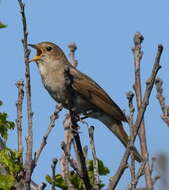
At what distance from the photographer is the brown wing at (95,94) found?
684 centimetres

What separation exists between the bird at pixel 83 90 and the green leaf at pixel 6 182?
2.70 meters

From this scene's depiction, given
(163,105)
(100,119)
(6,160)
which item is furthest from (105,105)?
(6,160)

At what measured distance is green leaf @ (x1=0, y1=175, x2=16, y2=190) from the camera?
12.6 feet

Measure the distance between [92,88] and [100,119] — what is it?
447mm

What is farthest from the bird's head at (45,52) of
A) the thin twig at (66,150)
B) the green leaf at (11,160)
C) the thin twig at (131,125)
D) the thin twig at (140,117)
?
the thin twig at (140,117)

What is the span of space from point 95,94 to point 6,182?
137 inches

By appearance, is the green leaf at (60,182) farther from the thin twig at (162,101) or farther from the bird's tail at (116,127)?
the bird's tail at (116,127)

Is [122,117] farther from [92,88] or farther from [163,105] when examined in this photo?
[163,105]

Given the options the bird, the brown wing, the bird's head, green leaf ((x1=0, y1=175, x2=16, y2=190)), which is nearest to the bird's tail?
the bird

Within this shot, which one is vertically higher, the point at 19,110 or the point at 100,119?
the point at 100,119

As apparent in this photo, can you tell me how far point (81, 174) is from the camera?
392 centimetres

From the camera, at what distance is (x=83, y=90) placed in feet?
22.5

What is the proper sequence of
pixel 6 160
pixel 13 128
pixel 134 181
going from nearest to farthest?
pixel 134 181 < pixel 6 160 < pixel 13 128

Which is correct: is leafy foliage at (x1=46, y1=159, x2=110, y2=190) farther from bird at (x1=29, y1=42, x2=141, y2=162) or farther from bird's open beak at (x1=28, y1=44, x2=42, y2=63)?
bird's open beak at (x1=28, y1=44, x2=42, y2=63)
